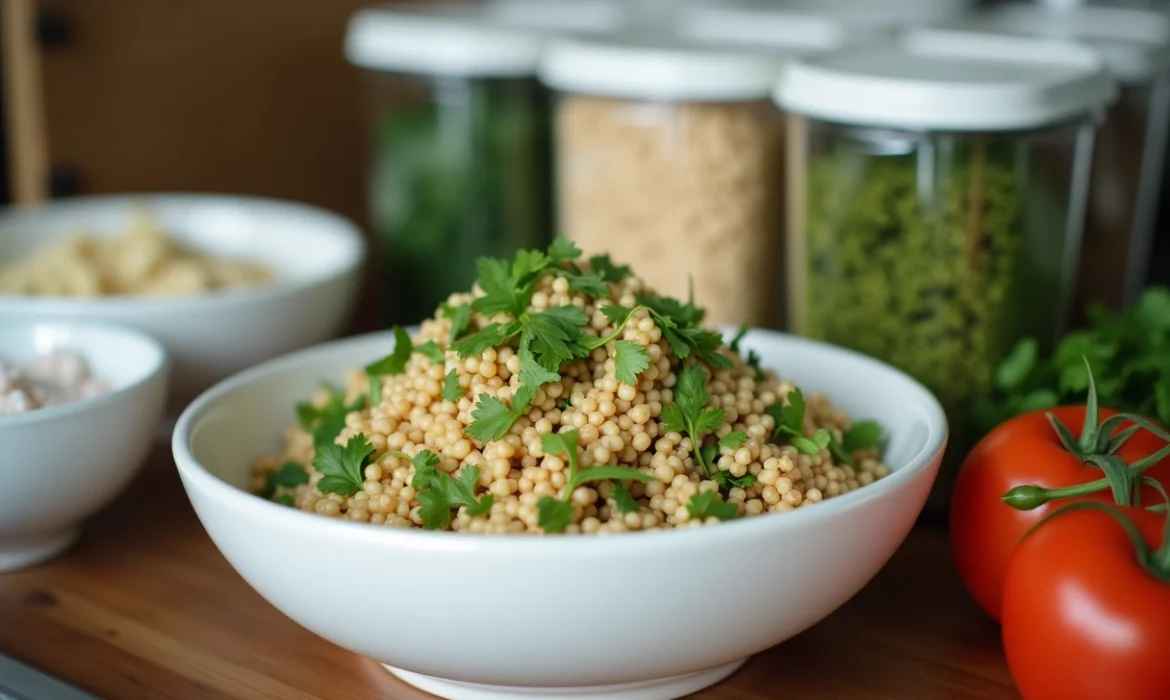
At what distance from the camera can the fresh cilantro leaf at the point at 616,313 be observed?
90cm

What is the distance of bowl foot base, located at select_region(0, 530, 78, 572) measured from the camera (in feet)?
3.51

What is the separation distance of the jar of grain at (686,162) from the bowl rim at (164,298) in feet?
1.08

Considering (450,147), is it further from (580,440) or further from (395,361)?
A: (580,440)

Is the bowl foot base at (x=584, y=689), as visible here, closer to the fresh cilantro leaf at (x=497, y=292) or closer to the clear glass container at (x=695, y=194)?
the fresh cilantro leaf at (x=497, y=292)

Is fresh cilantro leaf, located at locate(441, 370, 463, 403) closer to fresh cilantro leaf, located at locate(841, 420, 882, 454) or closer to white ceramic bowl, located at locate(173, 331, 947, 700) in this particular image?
white ceramic bowl, located at locate(173, 331, 947, 700)

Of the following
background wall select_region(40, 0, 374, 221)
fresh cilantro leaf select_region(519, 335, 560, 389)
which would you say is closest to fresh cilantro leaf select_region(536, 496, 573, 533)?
fresh cilantro leaf select_region(519, 335, 560, 389)

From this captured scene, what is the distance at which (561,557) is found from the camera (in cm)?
73

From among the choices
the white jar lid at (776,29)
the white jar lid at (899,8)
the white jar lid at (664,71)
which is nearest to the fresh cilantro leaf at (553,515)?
the white jar lid at (664,71)

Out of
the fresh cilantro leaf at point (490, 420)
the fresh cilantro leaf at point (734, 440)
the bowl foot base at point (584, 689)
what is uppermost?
the fresh cilantro leaf at point (490, 420)

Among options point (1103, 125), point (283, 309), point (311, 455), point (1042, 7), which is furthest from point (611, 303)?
point (1042, 7)

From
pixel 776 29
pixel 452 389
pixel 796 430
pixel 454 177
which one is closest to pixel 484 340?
pixel 452 389

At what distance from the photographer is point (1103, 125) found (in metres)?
1.52

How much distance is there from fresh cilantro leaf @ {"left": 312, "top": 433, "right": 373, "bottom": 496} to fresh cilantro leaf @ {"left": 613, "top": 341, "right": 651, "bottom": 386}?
200mm

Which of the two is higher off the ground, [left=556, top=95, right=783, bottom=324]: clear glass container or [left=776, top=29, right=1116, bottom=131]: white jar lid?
[left=776, top=29, right=1116, bottom=131]: white jar lid
